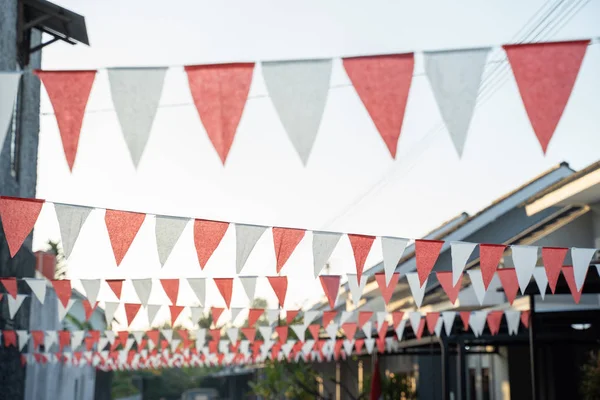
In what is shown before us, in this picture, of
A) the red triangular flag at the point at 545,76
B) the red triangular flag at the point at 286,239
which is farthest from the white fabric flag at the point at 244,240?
the red triangular flag at the point at 545,76

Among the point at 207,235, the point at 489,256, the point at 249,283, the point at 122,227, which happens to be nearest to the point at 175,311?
the point at 249,283

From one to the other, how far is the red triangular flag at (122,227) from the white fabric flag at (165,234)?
21 centimetres

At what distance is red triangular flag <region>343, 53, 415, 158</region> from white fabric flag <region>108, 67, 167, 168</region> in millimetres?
1343

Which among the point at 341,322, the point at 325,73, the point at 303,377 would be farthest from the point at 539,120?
the point at 303,377

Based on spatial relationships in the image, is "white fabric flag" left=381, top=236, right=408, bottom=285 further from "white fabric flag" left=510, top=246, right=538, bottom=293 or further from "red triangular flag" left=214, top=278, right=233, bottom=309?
"red triangular flag" left=214, top=278, right=233, bottom=309

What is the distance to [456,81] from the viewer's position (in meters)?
5.95

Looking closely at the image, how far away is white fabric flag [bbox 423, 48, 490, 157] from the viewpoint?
5883mm

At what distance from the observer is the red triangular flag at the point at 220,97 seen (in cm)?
643

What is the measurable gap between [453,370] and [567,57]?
19.4 meters

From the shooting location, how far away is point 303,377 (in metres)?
31.5

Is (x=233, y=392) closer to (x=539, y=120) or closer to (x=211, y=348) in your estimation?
(x=211, y=348)

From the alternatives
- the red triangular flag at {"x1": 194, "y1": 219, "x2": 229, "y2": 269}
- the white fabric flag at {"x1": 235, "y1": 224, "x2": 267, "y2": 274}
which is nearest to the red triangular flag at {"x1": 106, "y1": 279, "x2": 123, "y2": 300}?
the red triangular flag at {"x1": 194, "y1": 219, "x2": 229, "y2": 269}

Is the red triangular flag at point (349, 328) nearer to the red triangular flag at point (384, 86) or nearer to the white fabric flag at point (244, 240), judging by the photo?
the white fabric flag at point (244, 240)

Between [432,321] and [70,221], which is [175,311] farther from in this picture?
[70,221]
